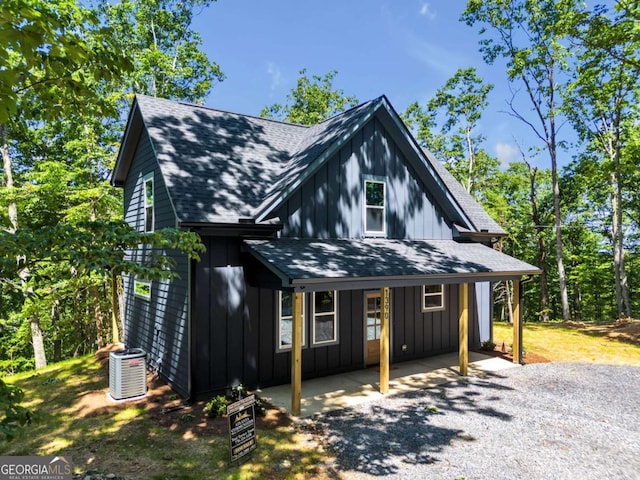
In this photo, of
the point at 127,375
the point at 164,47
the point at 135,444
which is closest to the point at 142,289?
the point at 127,375

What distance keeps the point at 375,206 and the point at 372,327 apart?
3517 millimetres

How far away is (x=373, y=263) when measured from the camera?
9.25m

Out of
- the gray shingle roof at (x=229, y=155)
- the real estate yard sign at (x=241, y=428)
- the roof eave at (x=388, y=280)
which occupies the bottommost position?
the real estate yard sign at (x=241, y=428)

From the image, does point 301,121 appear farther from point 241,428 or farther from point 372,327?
point 241,428

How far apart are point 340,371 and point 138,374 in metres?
4.98

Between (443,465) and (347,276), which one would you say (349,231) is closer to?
(347,276)

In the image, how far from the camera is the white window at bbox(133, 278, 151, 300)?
11.3 metres

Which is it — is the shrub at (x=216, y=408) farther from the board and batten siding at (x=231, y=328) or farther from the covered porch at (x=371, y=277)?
the covered porch at (x=371, y=277)

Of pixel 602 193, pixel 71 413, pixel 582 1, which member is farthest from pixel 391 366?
pixel 602 193

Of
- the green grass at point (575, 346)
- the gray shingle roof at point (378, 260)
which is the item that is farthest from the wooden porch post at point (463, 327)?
the green grass at point (575, 346)

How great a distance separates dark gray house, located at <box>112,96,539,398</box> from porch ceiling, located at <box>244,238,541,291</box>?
5 centimetres

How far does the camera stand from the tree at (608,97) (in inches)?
600

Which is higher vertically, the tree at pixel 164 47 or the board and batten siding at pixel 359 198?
the tree at pixel 164 47

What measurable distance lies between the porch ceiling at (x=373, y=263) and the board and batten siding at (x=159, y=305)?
7.02 feet
